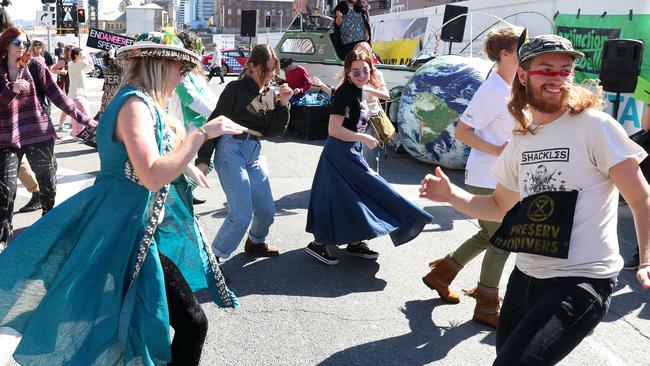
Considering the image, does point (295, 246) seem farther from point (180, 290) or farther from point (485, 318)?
point (180, 290)

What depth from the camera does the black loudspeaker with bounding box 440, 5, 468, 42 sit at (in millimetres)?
12398

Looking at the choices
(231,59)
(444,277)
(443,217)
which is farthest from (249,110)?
(231,59)

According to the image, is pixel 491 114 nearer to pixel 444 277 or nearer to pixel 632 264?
pixel 444 277

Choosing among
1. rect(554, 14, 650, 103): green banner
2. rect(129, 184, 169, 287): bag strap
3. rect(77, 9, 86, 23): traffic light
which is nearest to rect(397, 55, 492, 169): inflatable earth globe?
rect(554, 14, 650, 103): green banner

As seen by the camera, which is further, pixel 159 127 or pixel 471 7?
pixel 471 7

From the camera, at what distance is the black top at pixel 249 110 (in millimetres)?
→ 4820

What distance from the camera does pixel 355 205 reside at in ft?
16.1

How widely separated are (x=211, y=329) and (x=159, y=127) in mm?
1798

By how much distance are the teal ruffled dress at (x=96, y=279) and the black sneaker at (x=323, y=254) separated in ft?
8.88

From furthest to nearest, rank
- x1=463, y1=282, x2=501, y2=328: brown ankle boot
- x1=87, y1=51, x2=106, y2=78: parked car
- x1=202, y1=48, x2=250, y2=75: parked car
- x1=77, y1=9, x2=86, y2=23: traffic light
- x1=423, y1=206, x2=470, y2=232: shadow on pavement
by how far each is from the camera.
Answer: x1=202, y1=48, x2=250, y2=75: parked car
x1=87, y1=51, x2=106, y2=78: parked car
x1=77, y1=9, x2=86, y2=23: traffic light
x1=423, y1=206, x2=470, y2=232: shadow on pavement
x1=463, y1=282, x2=501, y2=328: brown ankle boot

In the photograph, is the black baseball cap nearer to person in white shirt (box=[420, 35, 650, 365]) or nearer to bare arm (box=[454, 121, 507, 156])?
person in white shirt (box=[420, 35, 650, 365])

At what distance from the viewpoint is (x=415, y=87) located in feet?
30.0

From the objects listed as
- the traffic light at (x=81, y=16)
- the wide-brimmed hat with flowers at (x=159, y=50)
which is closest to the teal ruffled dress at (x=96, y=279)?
the wide-brimmed hat with flowers at (x=159, y=50)

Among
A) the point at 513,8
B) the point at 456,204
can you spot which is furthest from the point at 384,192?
the point at 513,8
